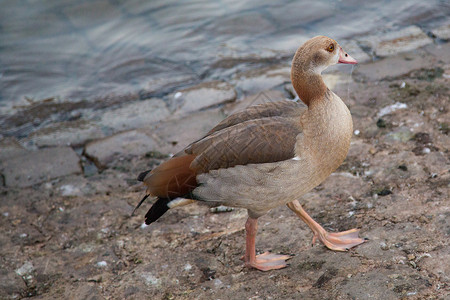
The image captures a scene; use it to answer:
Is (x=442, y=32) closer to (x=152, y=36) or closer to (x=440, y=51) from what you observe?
(x=440, y=51)

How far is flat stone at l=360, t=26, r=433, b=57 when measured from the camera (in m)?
6.91

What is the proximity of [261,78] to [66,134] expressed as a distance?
2325mm

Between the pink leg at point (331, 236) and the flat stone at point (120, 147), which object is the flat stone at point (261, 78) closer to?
the flat stone at point (120, 147)

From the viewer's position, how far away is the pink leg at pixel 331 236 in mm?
3668

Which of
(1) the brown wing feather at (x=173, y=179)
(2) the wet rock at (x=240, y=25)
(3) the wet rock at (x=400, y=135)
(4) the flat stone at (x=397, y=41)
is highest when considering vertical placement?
(1) the brown wing feather at (x=173, y=179)

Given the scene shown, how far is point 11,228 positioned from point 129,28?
15.0 ft

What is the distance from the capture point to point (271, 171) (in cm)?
347

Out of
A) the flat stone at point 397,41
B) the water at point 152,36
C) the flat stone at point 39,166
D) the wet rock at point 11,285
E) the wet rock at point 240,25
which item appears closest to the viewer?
the wet rock at point 11,285

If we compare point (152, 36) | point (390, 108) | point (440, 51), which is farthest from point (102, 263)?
point (152, 36)

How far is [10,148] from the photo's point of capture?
595cm

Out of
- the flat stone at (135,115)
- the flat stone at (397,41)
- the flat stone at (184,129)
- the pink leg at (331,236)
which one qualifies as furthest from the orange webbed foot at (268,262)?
the flat stone at (397,41)

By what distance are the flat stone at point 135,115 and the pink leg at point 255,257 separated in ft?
8.85

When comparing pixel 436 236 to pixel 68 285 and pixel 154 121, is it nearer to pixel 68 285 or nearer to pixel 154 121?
pixel 68 285

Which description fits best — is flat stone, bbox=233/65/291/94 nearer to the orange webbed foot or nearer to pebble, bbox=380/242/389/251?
the orange webbed foot
